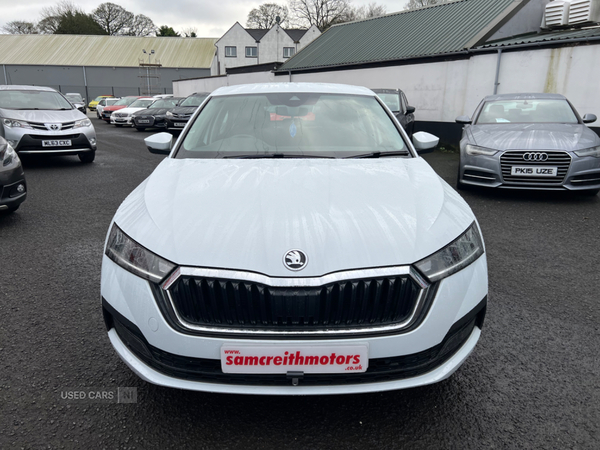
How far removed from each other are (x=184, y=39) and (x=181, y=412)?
63881 mm

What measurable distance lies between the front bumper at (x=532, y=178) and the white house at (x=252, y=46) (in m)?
52.3

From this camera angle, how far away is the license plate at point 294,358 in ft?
5.89

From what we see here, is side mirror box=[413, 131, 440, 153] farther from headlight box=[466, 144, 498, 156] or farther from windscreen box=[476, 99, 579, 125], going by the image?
windscreen box=[476, 99, 579, 125]

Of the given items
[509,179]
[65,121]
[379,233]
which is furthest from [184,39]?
[379,233]

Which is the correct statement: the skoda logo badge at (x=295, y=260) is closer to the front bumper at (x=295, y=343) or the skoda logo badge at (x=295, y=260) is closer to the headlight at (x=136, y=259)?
the front bumper at (x=295, y=343)

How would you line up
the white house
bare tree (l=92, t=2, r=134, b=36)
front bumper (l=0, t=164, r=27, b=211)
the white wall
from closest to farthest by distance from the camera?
front bumper (l=0, t=164, r=27, b=211) → the white wall → the white house → bare tree (l=92, t=2, r=134, b=36)

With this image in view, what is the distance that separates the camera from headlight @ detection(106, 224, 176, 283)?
74.7 inches

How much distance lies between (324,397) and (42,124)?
9.30 meters

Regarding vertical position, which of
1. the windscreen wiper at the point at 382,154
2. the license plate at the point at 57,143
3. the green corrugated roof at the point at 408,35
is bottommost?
the license plate at the point at 57,143

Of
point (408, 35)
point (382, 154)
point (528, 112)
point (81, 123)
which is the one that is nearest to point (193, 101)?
point (408, 35)

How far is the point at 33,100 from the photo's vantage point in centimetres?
1014

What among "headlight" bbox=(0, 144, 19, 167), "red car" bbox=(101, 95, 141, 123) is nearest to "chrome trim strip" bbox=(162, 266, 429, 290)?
"headlight" bbox=(0, 144, 19, 167)

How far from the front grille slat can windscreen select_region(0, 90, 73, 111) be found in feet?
32.7

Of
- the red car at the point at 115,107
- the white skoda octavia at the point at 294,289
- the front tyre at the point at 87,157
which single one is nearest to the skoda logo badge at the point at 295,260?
the white skoda octavia at the point at 294,289
